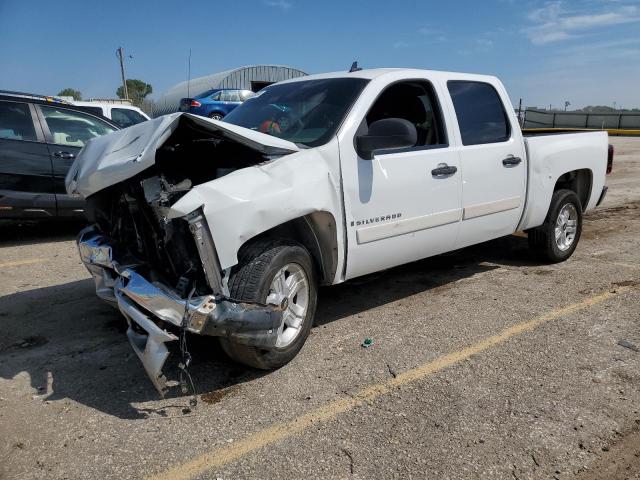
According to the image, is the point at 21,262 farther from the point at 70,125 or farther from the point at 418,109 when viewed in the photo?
the point at 418,109

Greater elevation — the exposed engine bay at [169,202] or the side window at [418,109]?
the side window at [418,109]

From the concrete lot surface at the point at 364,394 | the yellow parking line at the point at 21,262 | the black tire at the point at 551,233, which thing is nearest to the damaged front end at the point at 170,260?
the concrete lot surface at the point at 364,394

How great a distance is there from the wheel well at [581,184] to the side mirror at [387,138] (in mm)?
3277

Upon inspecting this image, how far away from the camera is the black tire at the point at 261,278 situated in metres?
3.31

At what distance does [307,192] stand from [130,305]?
1270mm

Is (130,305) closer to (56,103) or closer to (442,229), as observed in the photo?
(442,229)

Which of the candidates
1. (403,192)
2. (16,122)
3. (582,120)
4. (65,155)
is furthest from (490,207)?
(582,120)

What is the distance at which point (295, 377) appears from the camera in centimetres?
361

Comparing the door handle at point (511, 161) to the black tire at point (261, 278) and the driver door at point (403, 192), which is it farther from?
the black tire at point (261, 278)

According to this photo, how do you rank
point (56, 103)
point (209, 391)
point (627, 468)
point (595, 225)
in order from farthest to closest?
point (595, 225) < point (56, 103) < point (209, 391) < point (627, 468)

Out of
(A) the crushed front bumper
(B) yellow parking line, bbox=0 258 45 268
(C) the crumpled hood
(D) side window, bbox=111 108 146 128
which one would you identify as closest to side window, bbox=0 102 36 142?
(B) yellow parking line, bbox=0 258 45 268

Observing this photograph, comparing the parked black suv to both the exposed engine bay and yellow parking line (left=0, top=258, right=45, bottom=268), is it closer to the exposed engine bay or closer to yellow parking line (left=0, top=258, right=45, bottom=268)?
yellow parking line (left=0, top=258, right=45, bottom=268)

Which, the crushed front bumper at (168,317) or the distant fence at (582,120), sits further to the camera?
the distant fence at (582,120)

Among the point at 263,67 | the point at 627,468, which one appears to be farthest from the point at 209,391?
the point at 263,67
